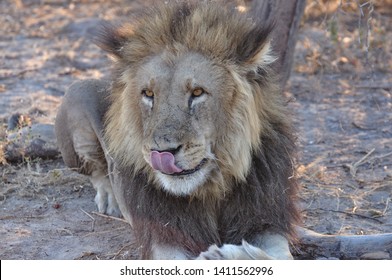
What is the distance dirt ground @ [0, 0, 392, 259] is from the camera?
4.93m

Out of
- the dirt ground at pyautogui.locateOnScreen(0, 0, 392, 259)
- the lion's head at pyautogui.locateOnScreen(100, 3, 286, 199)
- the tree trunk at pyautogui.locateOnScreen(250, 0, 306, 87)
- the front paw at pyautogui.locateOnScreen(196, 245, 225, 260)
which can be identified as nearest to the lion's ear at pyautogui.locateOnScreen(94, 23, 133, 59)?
the lion's head at pyautogui.locateOnScreen(100, 3, 286, 199)

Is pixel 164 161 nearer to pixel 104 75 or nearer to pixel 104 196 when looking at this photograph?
pixel 104 196

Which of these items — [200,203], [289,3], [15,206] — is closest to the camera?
[200,203]

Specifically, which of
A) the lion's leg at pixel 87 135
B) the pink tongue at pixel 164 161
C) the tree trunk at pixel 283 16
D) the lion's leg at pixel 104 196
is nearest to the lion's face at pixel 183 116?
the pink tongue at pixel 164 161

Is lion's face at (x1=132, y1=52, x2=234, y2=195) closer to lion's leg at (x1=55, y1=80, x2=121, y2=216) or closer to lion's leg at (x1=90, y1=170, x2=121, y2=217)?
lion's leg at (x1=55, y1=80, x2=121, y2=216)

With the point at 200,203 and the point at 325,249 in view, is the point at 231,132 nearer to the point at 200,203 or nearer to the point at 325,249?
the point at 200,203

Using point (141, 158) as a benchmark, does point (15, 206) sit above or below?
below

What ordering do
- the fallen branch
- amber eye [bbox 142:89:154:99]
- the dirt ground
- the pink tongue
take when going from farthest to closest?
the dirt ground
the fallen branch
amber eye [bbox 142:89:154:99]
the pink tongue

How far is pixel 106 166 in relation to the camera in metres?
5.32

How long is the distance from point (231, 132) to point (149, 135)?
1.34 feet

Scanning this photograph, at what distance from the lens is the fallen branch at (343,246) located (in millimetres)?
4145

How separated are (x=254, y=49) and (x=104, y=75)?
4.17 meters

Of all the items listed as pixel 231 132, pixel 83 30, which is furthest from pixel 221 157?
pixel 83 30

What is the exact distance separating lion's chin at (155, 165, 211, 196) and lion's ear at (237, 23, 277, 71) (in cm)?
56
